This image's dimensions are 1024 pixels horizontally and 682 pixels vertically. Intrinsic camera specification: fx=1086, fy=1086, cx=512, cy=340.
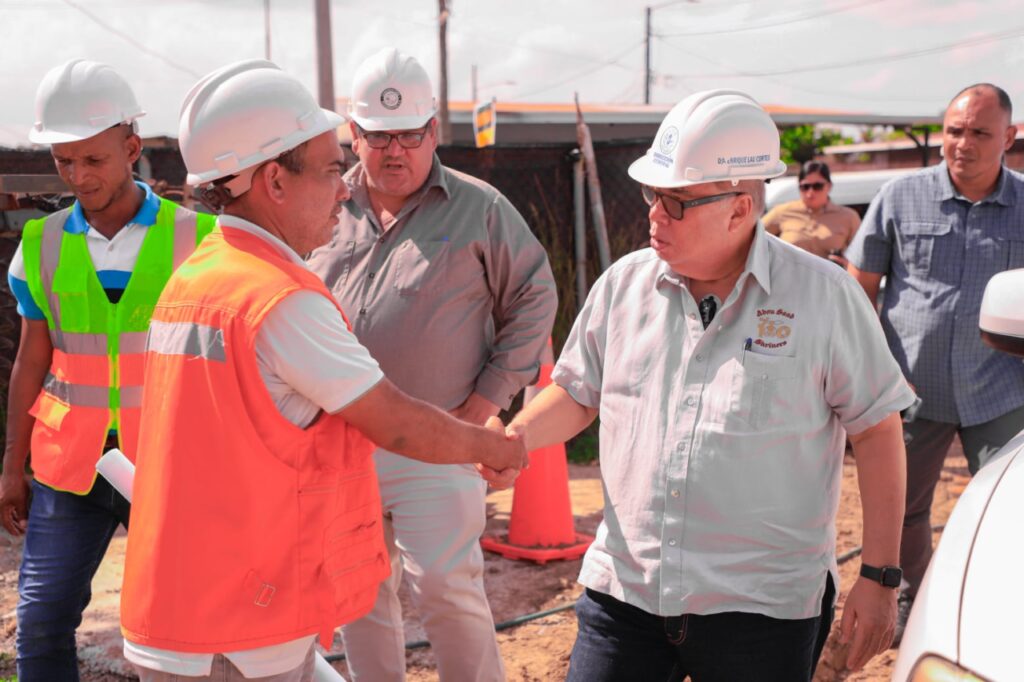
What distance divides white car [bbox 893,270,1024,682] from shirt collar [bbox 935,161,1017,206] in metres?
2.15

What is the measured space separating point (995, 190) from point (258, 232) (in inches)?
131

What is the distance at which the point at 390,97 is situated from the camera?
381cm

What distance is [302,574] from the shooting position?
2.30 metres

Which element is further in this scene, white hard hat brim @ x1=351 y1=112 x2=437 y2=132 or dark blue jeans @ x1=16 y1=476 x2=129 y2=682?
white hard hat brim @ x1=351 y1=112 x2=437 y2=132

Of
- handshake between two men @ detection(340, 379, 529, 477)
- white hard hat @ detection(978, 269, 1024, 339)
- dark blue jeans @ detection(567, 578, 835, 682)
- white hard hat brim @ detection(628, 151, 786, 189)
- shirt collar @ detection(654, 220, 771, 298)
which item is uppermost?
white hard hat brim @ detection(628, 151, 786, 189)

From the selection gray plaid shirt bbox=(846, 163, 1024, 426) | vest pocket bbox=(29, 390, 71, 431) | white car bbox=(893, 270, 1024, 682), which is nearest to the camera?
white car bbox=(893, 270, 1024, 682)

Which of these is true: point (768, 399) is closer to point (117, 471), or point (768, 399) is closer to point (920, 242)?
point (117, 471)

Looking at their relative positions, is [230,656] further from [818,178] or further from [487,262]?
[818,178]

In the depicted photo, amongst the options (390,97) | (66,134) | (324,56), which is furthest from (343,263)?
A: (324,56)

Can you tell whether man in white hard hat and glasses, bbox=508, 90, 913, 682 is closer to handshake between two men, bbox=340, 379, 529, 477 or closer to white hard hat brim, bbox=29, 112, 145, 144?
handshake between two men, bbox=340, 379, 529, 477

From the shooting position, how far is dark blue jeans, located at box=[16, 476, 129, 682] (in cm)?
330

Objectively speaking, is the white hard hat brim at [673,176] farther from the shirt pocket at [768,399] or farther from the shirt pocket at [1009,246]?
the shirt pocket at [1009,246]

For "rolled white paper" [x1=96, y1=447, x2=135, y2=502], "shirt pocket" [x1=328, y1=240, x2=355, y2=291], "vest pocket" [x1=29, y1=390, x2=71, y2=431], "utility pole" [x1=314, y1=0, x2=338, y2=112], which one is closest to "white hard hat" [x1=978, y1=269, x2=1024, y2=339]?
"shirt pocket" [x1=328, y1=240, x2=355, y2=291]

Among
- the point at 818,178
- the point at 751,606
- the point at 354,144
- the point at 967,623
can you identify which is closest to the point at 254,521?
the point at 751,606
